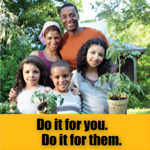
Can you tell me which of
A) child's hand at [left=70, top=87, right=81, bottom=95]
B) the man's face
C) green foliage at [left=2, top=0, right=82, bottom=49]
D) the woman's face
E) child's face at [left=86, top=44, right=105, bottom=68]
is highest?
green foliage at [left=2, top=0, right=82, bottom=49]

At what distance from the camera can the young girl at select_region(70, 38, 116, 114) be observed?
1879 mm

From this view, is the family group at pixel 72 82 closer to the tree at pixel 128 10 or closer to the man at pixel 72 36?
the man at pixel 72 36

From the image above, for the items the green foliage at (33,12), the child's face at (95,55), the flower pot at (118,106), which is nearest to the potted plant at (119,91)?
the flower pot at (118,106)

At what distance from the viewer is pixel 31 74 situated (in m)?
1.95

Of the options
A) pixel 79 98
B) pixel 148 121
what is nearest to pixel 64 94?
pixel 79 98

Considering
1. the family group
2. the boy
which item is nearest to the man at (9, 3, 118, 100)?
the family group

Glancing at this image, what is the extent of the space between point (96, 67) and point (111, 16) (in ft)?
23.1

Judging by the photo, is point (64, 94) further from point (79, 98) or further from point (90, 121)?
point (90, 121)

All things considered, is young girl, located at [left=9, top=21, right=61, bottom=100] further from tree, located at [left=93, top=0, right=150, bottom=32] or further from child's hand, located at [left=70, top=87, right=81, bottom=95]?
tree, located at [left=93, top=0, right=150, bottom=32]

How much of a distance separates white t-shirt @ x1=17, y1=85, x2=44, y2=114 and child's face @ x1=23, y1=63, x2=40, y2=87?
114mm

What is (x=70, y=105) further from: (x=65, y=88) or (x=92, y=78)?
(x=92, y=78)

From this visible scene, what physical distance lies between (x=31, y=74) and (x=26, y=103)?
0.98 feet

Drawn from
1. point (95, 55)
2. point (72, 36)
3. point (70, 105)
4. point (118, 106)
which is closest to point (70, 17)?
point (72, 36)

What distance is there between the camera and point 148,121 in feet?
5.32
